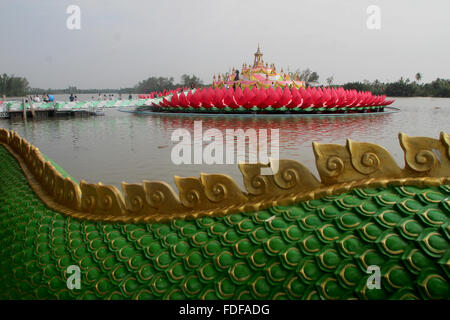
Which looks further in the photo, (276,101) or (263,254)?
(276,101)

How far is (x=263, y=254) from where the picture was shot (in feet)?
3.24

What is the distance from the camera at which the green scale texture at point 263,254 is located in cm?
83

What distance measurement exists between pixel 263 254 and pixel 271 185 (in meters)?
0.26

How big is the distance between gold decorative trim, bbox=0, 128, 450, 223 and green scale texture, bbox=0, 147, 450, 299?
0.12 ft

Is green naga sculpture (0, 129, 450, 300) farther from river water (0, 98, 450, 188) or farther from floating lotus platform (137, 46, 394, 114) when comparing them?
floating lotus platform (137, 46, 394, 114)

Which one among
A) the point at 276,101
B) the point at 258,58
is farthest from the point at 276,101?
the point at 258,58

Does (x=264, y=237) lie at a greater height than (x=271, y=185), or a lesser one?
lesser

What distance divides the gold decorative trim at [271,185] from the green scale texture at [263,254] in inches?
1.4

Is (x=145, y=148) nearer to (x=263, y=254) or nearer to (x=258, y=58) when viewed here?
(x=263, y=254)

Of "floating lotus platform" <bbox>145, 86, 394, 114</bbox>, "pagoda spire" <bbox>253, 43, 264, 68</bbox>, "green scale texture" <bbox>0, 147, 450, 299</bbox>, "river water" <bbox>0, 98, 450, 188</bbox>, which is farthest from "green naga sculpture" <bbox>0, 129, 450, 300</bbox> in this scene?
"pagoda spire" <bbox>253, 43, 264, 68</bbox>

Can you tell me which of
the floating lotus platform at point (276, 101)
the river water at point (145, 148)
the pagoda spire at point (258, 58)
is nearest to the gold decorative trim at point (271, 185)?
the river water at point (145, 148)

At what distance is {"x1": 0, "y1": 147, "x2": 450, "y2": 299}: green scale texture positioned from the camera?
2.72ft

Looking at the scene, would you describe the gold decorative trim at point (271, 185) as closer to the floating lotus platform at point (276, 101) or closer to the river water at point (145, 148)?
the river water at point (145, 148)
